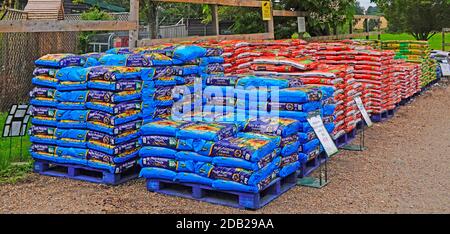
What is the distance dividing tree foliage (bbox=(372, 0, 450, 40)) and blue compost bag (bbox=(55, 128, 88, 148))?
2713 cm

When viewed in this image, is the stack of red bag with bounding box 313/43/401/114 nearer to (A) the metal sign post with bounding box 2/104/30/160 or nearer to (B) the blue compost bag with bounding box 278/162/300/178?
(B) the blue compost bag with bounding box 278/162/300/178

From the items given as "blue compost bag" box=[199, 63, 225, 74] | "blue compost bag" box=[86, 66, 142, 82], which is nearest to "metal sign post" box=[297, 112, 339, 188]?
"blue compost bag" box=[199, 63, 225, 74]

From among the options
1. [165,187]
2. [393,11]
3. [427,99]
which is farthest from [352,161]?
[393,11]

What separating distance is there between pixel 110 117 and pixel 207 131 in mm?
1395

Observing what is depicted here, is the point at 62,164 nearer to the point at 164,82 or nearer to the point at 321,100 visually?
the point at 164,82

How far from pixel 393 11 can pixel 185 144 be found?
106 feet

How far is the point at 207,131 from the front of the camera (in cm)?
589

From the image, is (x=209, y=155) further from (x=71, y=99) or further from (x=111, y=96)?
(x=71, y=99)

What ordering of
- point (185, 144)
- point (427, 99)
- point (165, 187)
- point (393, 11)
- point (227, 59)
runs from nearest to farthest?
point (185, 144)
point (165, 187)
point (227, 59)
point (427, 99)
point (393, 11)

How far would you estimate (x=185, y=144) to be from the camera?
19.5 ft

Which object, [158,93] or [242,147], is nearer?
[242,147]

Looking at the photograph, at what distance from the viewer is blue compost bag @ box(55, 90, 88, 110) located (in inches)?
269

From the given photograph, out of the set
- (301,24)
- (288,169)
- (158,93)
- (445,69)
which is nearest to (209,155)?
(288,169)

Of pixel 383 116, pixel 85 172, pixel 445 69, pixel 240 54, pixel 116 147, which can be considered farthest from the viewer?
pixel 445 69
